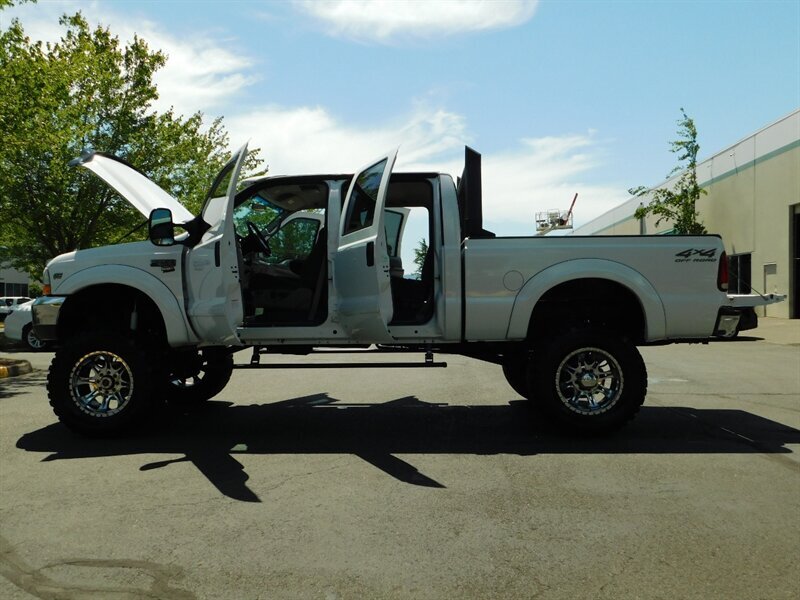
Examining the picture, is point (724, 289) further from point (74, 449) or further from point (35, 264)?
point (35, 264)

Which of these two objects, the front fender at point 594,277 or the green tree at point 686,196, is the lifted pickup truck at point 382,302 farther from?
the green tree at point 686,196

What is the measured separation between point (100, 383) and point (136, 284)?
3.05 feet

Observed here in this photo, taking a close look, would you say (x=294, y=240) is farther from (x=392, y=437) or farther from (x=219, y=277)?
(x=392, y=437)

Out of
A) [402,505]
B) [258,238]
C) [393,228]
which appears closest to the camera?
[402,505]

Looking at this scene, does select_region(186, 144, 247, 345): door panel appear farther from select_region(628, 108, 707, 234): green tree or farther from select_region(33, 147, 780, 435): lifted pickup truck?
select_region(628, 108, 707, 234): green tree

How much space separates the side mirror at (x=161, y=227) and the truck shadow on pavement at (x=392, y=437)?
1.74m

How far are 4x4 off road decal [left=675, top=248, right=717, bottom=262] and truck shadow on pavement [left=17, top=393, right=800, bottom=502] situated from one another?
5.09 ft

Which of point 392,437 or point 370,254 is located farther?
point 392,437

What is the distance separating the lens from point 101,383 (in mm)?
6359

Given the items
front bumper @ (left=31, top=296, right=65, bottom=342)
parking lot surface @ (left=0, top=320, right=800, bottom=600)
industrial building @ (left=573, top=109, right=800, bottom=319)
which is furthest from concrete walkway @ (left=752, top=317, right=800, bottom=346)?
front bumper @ (left=31, top=296, right=65, bottom=342)

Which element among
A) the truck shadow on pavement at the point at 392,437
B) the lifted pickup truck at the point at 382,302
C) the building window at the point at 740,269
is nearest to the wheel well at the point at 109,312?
the lifted pickup truck at the point at 382,302

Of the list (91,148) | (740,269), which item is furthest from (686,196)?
(91,148)

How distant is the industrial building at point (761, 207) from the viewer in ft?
85.7

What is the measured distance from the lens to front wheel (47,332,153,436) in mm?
6273
